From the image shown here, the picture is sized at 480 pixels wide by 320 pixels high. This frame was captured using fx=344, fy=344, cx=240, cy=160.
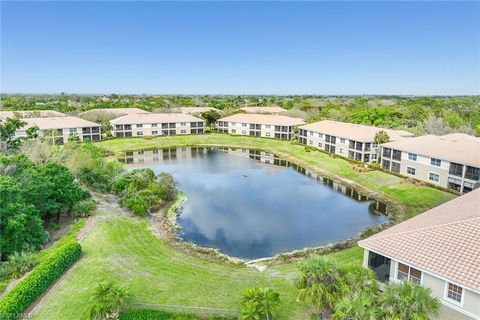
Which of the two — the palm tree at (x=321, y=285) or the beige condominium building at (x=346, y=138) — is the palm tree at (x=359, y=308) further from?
the beige condominium building at (x=346, y=138)

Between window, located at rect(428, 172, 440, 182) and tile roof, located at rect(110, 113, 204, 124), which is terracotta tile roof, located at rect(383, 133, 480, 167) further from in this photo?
tile roof, located at rect(110, 113, 204, 124)

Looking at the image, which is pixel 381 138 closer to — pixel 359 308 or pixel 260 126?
pixel 260 126

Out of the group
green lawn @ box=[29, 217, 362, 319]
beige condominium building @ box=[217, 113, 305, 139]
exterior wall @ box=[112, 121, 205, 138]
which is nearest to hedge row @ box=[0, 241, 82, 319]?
green lawn @ box=[29, 217, 362, 319]

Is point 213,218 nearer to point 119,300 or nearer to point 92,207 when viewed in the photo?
point 92,207

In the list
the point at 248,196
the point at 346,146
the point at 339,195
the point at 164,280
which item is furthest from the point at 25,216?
the point at 346,146

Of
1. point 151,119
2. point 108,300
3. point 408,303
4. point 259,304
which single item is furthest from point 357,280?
point 151,119

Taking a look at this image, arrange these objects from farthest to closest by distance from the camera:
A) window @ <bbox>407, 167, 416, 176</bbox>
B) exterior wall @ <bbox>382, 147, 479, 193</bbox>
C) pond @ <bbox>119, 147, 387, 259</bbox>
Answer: window @ <bbox>407, 167, 416, 176</bbox>, exterior wall @ <bbox>382, 147, 479, 193</bbox>, pond @ <bbox>119, 147, 387, 259</bbox>

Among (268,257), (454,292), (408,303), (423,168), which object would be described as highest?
(408,303)
